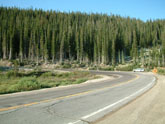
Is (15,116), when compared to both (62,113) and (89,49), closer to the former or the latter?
Result: (62,113)

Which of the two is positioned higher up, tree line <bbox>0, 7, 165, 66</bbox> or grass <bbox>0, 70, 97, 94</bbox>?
tree line <bbox>0, 7, 165, 66</bbox>

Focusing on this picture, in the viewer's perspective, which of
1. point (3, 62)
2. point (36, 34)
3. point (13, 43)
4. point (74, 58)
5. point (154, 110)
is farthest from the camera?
point (74, 58)

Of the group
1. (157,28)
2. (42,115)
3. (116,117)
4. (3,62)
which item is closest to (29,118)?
(42,115)

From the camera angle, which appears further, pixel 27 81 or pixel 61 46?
pixel 61 46

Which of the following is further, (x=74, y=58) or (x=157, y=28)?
(x=157, y=28)

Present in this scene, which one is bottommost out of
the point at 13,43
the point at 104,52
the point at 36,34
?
the point at 104,52

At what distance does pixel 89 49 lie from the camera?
77.8m

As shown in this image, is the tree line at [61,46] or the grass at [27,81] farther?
the tree line at [61,46]

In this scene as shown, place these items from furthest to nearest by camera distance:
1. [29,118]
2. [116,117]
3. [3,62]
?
[3,62]
[116,117]
[29,118]

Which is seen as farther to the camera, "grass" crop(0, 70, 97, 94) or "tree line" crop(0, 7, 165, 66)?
"tree line" crop(0, 7, 165, 66)

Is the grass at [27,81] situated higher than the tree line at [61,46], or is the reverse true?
the tree line at [61,46]

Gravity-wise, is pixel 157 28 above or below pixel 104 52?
above

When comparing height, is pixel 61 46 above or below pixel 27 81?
above

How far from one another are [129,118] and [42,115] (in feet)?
10.1
